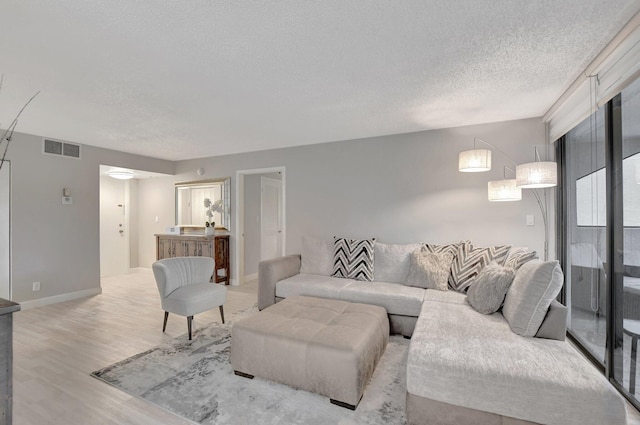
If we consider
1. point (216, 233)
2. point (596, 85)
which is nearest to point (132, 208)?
point (216, 233)

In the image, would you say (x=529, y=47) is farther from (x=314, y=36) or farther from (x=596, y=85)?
(x=314, y=36)

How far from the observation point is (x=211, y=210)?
562 cm

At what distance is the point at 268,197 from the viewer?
6.24 m

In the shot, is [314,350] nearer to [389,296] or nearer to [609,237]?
[389,296]

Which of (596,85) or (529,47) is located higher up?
(529,47)

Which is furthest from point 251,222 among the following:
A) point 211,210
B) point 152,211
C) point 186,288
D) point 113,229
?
point 113,229

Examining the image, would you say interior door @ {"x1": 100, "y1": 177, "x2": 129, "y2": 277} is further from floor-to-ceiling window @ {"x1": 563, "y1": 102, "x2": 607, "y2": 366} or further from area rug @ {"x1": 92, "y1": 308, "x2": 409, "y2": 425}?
floor-to-ceiling window @ {"x1": 563, "y1": 102, "x2": 607, "y2": 366}

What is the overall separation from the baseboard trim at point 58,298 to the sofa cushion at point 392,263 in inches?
176

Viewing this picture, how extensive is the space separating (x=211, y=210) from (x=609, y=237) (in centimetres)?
550

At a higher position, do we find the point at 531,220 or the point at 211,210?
the point at 211,210

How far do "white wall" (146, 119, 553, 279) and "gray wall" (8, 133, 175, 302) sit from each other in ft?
8.87

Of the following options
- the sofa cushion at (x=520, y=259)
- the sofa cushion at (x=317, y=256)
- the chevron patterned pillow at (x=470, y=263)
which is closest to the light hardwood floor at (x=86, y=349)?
the sofa cushion at (x=317, y=256)

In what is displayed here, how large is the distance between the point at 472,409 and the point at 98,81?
360cm

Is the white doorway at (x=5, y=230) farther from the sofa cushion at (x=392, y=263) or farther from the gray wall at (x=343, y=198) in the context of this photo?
the sofa cushion at (x=392, y=263)
